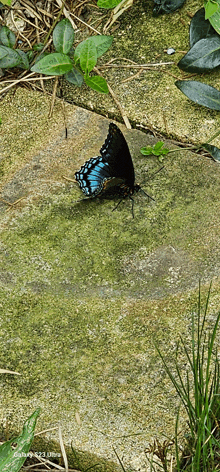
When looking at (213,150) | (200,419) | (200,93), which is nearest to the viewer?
(200,419)

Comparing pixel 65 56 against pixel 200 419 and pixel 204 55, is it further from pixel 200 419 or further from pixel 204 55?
pixel 200 419

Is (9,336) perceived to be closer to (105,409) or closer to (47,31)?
(105,409)

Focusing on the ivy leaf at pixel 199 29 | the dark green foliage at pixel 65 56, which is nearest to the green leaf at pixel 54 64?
the dark green foliage at pixel 65 56

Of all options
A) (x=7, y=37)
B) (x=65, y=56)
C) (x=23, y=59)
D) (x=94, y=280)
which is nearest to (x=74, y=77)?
(x=65, y=56)

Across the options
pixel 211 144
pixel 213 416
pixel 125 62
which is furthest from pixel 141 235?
pixel 125 62

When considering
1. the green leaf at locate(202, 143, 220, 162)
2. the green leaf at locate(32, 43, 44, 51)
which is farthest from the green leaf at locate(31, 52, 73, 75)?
the green leaf at locate(202, 143, 220, 162)

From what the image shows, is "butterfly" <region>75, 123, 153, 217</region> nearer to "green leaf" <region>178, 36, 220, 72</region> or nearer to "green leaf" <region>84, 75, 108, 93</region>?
"green leaf" <region>84, 75, 108, 93</region>
